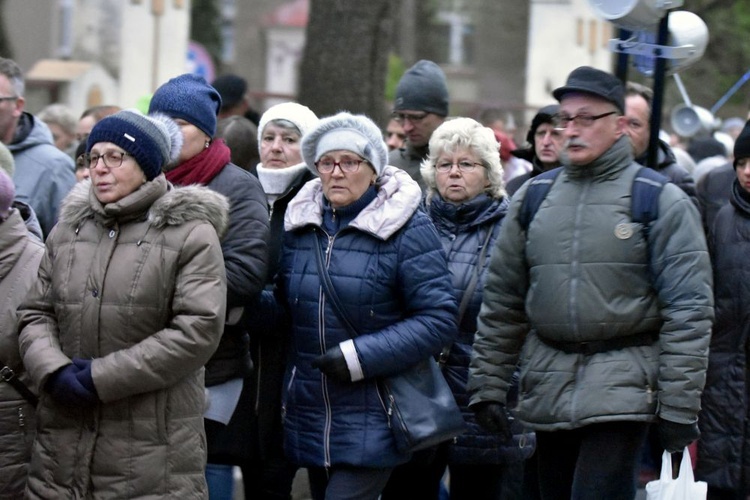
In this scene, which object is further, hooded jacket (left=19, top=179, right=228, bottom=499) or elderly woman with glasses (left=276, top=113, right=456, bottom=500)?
elderly woman with glasses (left=276, top=113, right=456, bottom=500)

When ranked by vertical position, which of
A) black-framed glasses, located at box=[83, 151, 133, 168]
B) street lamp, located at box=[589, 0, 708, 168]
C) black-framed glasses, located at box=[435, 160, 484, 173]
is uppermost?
street lamp, located at box=[589, 0, 708, 168]

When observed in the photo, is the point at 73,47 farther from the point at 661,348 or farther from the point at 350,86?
the point at 661,348

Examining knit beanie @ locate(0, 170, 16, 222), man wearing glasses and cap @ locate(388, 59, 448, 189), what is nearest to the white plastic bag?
knit beanie @ locate(0, 170, 16, 222)

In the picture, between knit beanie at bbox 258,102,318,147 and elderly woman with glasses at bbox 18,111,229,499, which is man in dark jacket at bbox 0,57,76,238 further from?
elderly woman with glasses at bbox 18,111,229,499

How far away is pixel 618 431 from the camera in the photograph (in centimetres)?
525

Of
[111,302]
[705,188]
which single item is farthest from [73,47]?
[111,302]

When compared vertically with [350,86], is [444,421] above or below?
below

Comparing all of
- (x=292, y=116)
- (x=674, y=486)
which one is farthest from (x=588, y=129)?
(x=292, y=116)

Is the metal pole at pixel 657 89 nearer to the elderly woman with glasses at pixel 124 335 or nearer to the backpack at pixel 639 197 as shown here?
the backpack at pixel 639 197

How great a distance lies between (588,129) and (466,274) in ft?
3.63

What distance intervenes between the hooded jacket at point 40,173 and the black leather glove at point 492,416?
2730mm

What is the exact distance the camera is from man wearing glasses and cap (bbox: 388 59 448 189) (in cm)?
782

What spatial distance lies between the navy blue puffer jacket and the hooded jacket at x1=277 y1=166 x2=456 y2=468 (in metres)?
0.62

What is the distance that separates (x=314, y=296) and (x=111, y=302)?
34.4 inches
